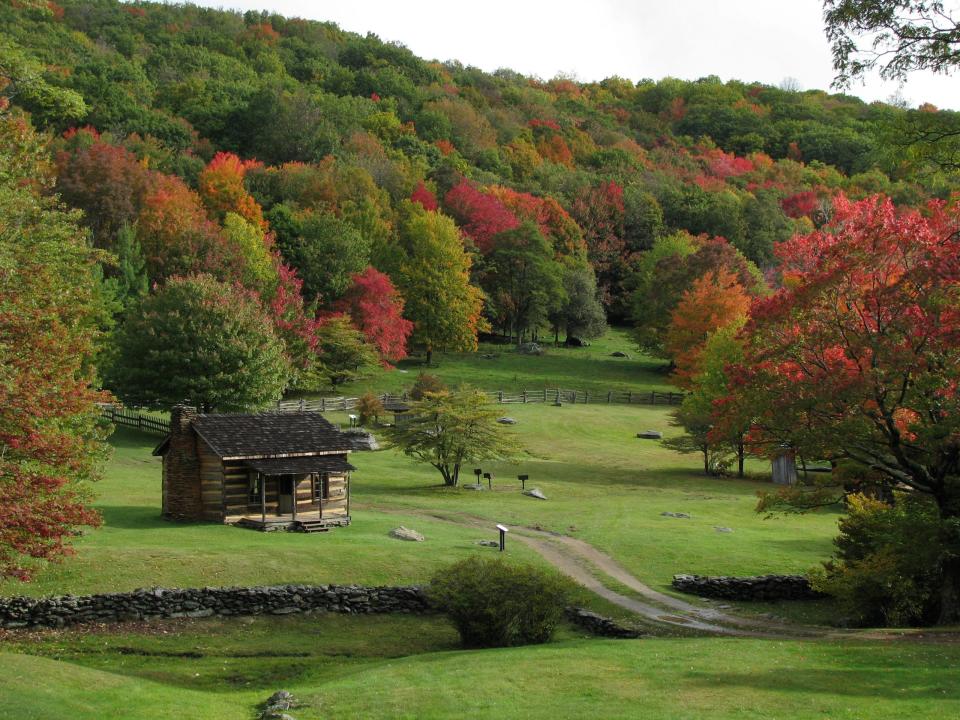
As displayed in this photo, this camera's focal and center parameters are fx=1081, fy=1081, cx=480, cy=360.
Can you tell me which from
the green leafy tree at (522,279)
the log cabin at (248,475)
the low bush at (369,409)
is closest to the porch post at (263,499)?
the log cabin at (248,475)

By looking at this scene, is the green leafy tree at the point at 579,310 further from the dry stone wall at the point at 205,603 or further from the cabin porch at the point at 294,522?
the dry stone wall at the point at 205,603

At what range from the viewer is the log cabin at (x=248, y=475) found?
4200 centimetres

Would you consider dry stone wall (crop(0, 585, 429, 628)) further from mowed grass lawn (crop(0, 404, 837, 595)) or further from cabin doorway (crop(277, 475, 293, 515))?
cabin doorway (crop(277, 475, 293, 515))

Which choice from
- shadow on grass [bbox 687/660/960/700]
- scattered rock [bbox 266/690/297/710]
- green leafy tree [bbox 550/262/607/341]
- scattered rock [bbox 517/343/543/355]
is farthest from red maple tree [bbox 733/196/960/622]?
green leafy tree [bbox 550/262/607/341]

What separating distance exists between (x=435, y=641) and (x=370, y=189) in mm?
83070

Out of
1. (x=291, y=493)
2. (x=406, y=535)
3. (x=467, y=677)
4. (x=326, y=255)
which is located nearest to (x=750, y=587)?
(x=406, y=535)

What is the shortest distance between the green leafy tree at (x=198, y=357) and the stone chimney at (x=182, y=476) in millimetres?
16016

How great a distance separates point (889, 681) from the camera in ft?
68.1

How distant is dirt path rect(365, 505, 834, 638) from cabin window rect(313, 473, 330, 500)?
4820 millimetres

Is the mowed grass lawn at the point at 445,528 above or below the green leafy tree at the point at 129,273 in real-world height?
below

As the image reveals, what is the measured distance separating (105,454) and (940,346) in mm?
23669

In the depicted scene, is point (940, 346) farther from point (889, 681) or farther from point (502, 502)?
point (502, 502)

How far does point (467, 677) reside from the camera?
76.1ft

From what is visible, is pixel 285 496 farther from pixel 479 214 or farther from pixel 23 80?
pixel 479 214
